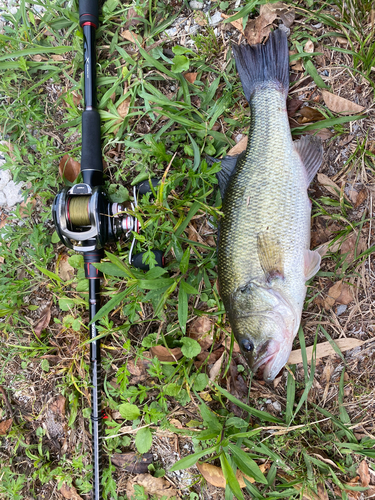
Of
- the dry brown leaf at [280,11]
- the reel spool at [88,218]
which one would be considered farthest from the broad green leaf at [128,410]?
the dry brown leaf at [280,11]

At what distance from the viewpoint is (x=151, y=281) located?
244 cm

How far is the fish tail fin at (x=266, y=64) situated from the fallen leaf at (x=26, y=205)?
227cm

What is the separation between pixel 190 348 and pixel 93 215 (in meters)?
1.35

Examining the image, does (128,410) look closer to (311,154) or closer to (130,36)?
(311,154)

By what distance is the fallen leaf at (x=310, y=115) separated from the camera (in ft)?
8.74

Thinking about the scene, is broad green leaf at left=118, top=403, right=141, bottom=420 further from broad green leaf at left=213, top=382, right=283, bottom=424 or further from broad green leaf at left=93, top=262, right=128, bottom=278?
broad green leaf at left=93, top=262, right=128, bottom=278

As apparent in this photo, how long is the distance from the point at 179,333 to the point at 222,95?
2.13m

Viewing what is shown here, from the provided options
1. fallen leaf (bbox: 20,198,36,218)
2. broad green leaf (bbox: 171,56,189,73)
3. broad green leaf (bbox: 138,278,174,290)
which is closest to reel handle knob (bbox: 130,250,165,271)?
broad green leaf (bbox: 138,278,174,290)

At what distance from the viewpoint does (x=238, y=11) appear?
276 cm

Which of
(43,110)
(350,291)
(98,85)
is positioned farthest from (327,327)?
(43,110)

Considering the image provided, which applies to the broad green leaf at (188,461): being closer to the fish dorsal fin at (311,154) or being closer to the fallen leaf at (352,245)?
the fallen leaf at (352,245)

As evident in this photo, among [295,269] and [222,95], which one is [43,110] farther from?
[295,269]

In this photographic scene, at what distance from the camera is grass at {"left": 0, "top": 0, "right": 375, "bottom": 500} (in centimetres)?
262

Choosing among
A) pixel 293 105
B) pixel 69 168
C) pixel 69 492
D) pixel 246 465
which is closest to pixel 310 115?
pixel 293 105
